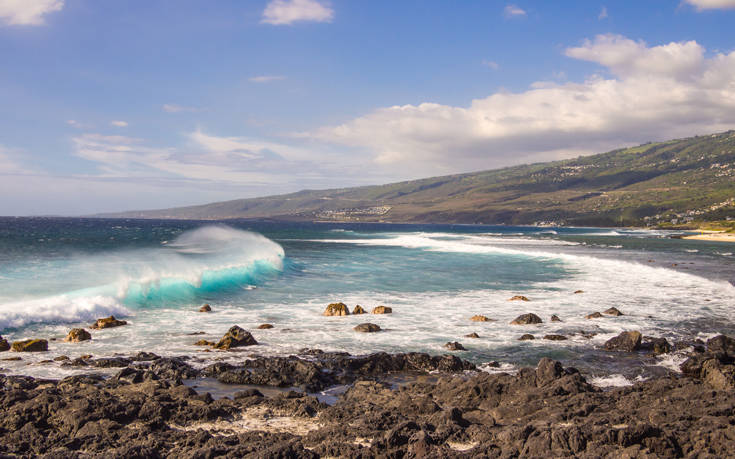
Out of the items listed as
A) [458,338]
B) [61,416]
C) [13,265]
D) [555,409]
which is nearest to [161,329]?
[61,416]

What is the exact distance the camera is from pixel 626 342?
1653 centimetres

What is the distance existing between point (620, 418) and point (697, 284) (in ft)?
95.4

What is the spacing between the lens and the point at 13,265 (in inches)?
1501

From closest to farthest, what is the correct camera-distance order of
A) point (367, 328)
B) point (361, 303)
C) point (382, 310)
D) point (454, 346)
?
1. point (454, 346)
2. point (367, 328)
3. point (382, 310)
4. point (361, 303)

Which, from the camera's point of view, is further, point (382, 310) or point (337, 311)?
point (382, 310)

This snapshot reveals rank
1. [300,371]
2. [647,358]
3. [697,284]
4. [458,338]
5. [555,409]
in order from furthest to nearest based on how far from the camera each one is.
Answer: [697,284]
[458,338]
[647,358]
[300,371]
[555,409]

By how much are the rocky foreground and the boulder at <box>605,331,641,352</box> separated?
2394 millimetres

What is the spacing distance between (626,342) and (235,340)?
526 inches

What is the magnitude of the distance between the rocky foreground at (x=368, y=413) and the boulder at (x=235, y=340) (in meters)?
2.28

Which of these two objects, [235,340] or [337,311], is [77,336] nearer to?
[235,340]

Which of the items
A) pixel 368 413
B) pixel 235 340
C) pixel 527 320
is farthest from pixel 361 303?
pixel 368 413

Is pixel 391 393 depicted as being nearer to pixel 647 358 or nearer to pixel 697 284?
pixel 647 358

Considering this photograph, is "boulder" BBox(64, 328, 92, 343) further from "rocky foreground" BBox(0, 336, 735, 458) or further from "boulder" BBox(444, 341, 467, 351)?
"boulder" BBox(444, 341, 467, 351)

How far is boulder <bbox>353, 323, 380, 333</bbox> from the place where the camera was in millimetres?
19125
